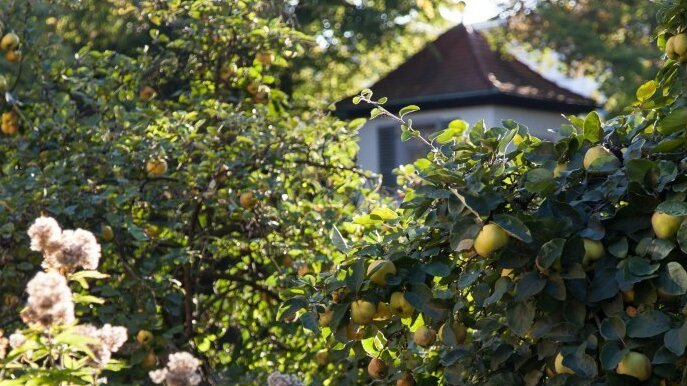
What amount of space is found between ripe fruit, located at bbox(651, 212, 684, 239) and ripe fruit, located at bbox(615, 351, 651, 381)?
0.91ft

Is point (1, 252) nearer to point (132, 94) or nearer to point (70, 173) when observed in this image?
point (70, 173)

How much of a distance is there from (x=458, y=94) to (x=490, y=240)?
1699cm

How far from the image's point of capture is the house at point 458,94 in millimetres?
19641

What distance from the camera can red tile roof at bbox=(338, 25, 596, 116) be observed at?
19.6 meters

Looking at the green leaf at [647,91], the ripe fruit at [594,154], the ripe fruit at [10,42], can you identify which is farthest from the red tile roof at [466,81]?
the ripe fruit at [594,154]

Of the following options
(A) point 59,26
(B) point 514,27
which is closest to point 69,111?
(A) point 59,26

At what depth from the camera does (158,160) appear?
5.00 meters

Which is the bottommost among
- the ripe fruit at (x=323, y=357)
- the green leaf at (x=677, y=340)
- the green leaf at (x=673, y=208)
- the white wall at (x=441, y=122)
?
the white wall at (x=441, y=122)

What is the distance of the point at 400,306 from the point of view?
2.99 m

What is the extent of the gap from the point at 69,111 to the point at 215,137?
88 cm

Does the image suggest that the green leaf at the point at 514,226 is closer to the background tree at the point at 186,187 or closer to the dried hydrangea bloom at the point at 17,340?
the dried hydrangea bloom at the point at 17,340

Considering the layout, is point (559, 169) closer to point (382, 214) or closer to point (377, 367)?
point (382, 214)

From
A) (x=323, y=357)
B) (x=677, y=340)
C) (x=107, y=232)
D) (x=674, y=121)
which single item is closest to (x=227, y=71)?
(x=107, y=232)

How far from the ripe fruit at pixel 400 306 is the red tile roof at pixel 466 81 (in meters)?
15.9
